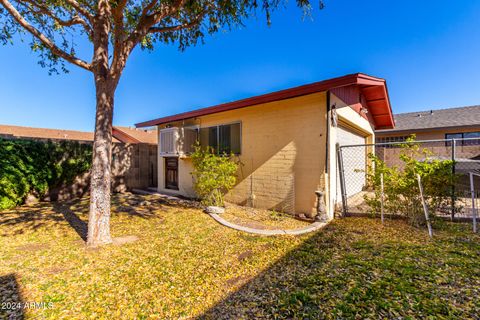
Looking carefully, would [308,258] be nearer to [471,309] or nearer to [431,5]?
[471,309]

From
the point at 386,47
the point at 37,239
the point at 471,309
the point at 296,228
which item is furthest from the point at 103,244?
the point at 386,47

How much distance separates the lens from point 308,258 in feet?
9.84

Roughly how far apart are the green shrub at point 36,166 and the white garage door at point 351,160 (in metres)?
9.31

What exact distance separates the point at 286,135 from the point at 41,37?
5.09m

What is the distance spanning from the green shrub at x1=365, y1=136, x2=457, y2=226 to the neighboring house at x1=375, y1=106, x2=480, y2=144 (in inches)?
408

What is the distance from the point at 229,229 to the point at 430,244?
3.47m

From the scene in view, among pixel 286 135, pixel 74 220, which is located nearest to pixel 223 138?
pixel 286 135

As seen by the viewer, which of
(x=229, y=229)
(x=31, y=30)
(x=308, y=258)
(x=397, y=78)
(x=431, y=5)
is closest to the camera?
(x=308, y=258)

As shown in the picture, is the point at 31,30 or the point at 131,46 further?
the point at 131,46

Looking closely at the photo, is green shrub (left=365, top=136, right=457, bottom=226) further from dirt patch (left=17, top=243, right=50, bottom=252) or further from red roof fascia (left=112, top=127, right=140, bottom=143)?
red roof fascia (left=112, top=127, right=140, bottom=143)

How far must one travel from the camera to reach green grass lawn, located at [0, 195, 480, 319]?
6.37ft

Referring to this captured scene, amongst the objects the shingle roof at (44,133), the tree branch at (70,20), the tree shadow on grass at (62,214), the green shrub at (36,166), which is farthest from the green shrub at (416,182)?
the shingle roof at (44,133)

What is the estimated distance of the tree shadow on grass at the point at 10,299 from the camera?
1.89 m

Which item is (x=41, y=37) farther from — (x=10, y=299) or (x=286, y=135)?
(x=286, y=135)
